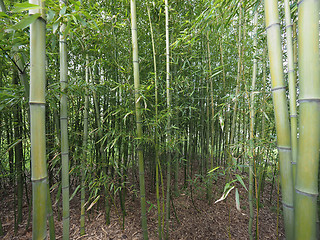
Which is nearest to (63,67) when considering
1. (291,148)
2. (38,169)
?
(38,169)

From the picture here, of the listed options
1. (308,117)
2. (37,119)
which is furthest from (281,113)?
(37,119)

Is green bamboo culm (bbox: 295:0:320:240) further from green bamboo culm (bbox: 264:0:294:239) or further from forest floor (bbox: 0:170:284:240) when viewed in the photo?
forest floor (bbox: 0:170:284:240)

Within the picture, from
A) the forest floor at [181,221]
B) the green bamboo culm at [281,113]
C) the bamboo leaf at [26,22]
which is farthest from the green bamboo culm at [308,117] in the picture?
the forest floor at [181,221]

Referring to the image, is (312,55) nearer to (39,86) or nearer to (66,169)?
(39,86)

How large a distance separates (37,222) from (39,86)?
54 centimetres

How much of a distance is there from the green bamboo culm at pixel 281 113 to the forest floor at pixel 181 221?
1.36 m

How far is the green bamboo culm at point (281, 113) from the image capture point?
2.07 feet

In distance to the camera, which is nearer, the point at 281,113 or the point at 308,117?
the point at 308,117

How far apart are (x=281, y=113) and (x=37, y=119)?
0.97m

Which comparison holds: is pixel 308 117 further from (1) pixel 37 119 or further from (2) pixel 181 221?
(2) pixel 181 221

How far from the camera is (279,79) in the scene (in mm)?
642

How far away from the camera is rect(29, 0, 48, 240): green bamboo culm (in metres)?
0.62

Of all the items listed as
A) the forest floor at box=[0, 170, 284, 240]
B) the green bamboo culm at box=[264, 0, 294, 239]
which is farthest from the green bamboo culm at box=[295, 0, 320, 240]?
the forest floor at box=[0, 170, 284, 240]

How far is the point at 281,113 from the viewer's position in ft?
2.11
